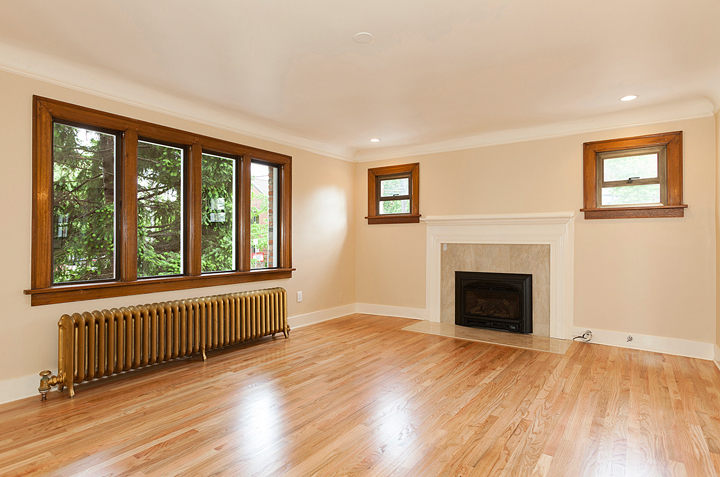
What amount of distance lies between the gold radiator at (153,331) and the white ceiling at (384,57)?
6.46 feet

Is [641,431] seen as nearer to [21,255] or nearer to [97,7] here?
[97,7]

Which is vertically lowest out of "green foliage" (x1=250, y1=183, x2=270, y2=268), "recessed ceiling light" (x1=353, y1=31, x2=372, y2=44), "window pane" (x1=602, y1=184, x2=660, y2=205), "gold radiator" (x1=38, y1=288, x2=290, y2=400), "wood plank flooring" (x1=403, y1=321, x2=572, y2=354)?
"wood plank flooring" (x1=403, y1=321, x2=572, y2=354)

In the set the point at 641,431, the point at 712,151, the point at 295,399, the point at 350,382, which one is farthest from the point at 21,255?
the point at 712,151

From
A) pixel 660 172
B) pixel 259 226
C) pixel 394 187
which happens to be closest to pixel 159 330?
pixel 259 226

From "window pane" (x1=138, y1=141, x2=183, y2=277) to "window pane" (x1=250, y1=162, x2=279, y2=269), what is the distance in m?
0.98

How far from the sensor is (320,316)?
5.93 meters

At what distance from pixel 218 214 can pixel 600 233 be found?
4416 millimetres

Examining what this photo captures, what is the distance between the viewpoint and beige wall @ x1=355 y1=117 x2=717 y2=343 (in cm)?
417

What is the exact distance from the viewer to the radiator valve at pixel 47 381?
3.03m

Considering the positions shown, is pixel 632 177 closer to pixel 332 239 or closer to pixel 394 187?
pixel 394 187

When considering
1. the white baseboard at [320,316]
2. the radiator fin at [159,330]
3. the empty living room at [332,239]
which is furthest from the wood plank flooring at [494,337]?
the radiator fin at [159,330]

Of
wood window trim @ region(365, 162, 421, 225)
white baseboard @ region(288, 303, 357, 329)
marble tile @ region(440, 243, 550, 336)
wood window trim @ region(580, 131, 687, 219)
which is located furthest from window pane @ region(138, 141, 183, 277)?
wood window trim @ region(580, 131, 687, 219)

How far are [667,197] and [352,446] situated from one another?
166 inches

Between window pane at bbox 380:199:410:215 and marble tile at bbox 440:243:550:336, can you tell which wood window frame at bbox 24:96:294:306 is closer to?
window pane at bbox 380:199:410:215
